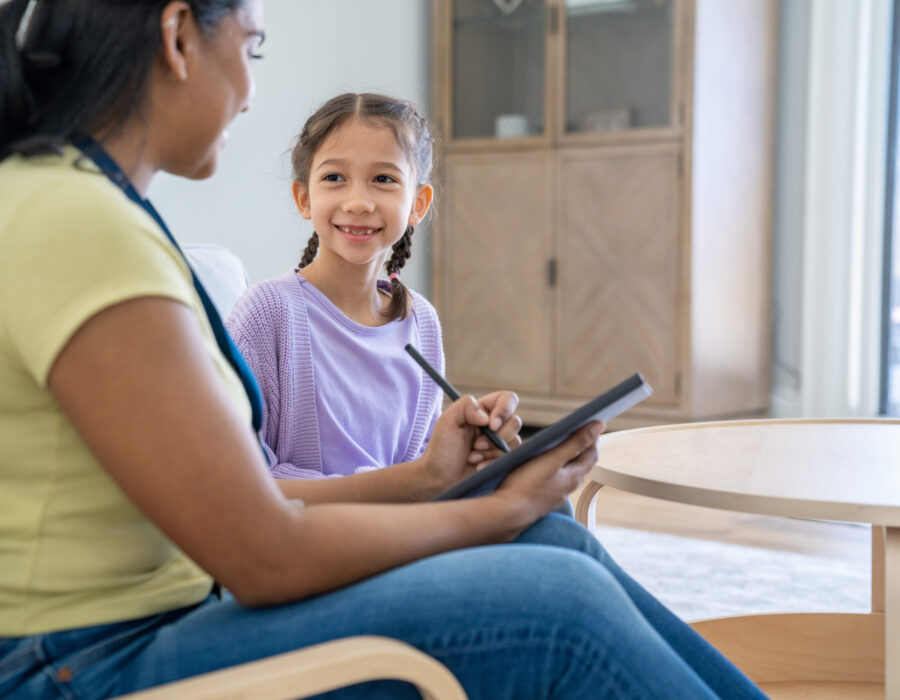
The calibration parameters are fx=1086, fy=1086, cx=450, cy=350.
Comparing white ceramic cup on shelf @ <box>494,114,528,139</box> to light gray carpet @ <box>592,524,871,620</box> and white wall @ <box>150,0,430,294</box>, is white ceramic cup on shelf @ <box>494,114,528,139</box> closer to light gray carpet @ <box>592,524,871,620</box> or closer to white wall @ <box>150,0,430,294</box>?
white wall @ <box>150,0,430,294</box>

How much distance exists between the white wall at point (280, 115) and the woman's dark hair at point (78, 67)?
8.23 ft

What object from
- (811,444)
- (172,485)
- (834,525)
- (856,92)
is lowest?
(834,525)

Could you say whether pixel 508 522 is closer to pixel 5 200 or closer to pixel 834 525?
pixel 5 200

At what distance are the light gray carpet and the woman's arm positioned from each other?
1.40 m

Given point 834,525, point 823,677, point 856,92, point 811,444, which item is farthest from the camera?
point 856,92

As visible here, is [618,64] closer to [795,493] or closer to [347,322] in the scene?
[347,322]

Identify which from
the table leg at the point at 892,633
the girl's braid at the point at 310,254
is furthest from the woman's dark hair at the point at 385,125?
the table leg at the point at 892,633

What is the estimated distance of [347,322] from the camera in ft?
4.75

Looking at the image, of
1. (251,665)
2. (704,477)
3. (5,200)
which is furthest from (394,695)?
(704,477)

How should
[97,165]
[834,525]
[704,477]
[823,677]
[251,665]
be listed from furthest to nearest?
[834,525] → [823,677] → [704,477] → [97,165] → [251,665]

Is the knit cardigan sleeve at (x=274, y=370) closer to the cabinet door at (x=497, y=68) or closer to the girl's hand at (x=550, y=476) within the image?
the girl's hand at (x=550, y=476)

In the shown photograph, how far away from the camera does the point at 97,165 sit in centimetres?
77

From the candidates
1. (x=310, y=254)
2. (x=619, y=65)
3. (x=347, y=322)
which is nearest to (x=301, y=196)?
(x=310, y=254)

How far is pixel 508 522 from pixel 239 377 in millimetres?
239
